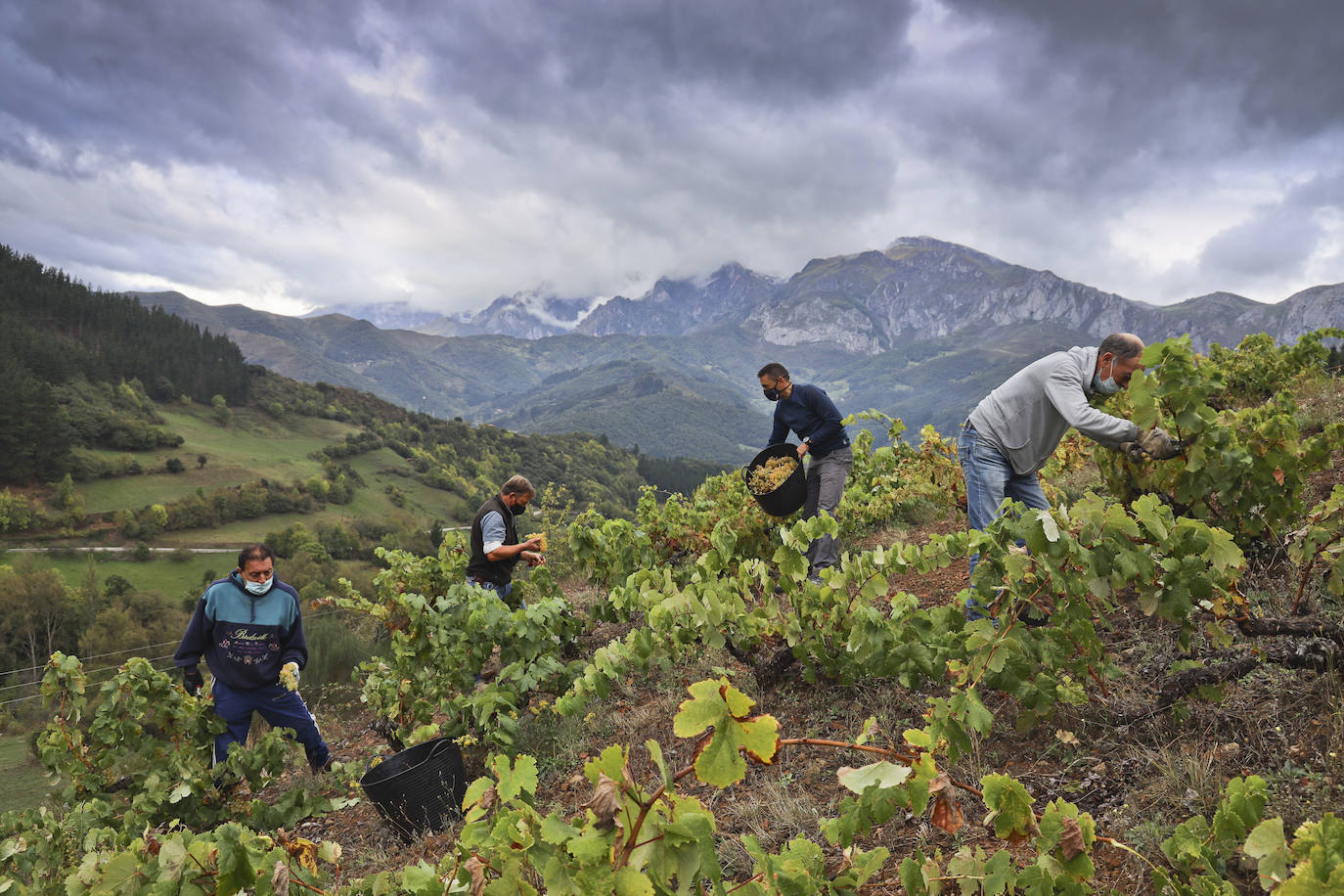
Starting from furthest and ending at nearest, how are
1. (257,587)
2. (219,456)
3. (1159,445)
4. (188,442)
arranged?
(188,442) < (219,456) < (257,587) < (1159,445)

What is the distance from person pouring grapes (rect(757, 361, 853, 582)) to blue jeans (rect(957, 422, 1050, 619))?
150cm

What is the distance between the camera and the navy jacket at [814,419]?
5.71 metres

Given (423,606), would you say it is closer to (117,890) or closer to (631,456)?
(117,890)

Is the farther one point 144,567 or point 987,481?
point 144,567

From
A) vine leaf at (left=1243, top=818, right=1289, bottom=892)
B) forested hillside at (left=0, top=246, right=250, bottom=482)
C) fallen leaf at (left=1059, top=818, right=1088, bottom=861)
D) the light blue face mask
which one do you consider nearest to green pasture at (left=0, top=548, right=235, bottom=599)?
forested hillside at (left=0, top=246, right=250, bottom=482)

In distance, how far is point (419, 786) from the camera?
3.94 metres

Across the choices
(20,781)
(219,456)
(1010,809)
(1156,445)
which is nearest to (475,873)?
(1010,809)

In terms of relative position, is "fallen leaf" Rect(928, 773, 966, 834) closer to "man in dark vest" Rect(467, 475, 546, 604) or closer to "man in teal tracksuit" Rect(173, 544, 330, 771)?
"man in dark vest" Rect(467, 475, 546, 604)

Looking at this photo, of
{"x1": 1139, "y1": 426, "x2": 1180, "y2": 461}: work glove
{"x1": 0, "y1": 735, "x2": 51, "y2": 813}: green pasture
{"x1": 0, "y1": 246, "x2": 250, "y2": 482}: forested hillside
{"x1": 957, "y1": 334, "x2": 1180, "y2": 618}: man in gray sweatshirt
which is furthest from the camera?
{"x1": 0, "y1": 246, "x2": 250, "y2": 482}: forested hillside

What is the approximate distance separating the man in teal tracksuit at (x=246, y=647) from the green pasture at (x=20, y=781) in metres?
1.48

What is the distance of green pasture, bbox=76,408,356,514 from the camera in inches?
2955

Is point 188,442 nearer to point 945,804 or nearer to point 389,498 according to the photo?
point 389,498

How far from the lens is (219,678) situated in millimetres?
4922

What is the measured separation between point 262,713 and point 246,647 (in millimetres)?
612
